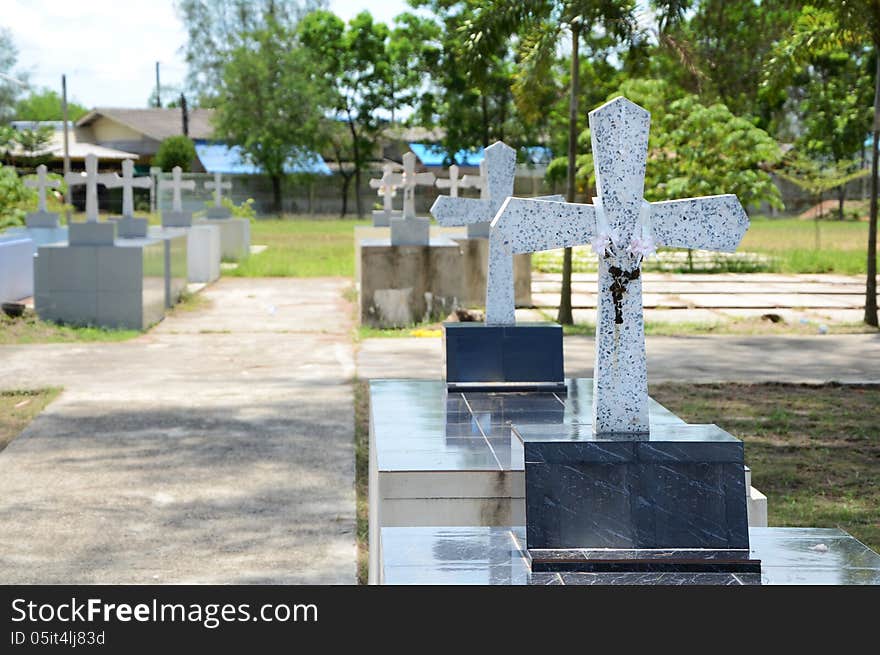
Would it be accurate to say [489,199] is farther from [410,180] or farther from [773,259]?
[773,259]

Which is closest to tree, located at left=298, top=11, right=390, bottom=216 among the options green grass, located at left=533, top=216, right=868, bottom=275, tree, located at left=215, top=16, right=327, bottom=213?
tree, located at left=215, top=16, right=327, bottom=213

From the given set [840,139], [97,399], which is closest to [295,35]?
[840,139]

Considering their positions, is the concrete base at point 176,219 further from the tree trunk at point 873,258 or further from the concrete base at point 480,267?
→ the tree trunk at point 873,258

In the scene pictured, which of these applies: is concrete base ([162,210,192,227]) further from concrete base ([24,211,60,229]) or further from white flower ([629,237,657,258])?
white flower ([629,237,657,258])

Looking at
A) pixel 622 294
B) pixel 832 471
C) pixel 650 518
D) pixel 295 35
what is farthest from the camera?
pixel 295 35

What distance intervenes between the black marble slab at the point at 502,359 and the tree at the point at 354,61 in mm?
50330

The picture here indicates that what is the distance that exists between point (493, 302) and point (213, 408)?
355 cm

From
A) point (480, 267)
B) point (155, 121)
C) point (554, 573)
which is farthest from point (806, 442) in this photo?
point (155, 121)

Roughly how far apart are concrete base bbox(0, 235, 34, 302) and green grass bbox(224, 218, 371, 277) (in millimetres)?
6932

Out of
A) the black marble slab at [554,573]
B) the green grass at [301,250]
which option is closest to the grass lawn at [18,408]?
the black marble slab at [554,573]

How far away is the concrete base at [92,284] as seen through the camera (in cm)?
1617

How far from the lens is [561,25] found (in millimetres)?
17422

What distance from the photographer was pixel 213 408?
10633 millimetres
